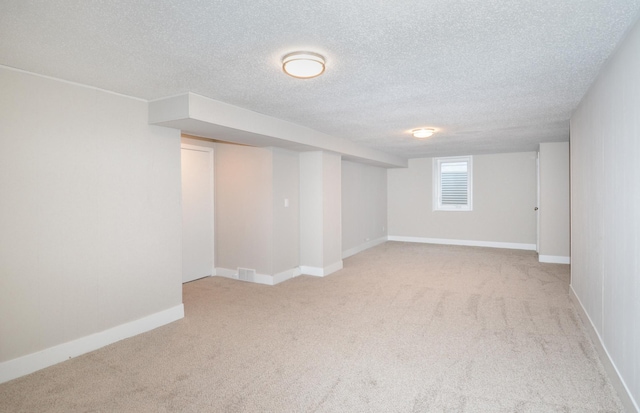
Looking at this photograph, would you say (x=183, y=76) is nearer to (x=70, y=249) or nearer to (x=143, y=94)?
(x=143, y=94)

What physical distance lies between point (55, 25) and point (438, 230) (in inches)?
345

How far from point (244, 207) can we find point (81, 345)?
2.94 metres

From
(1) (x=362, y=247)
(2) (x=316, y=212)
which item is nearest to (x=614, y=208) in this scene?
(2) (x=316, y=212)

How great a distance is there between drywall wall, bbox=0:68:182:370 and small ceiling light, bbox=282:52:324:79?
6.21 ft

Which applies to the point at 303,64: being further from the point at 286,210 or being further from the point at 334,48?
the point at 286,210

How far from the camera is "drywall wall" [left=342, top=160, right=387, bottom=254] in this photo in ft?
25.6

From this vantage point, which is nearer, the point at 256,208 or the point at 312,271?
the point at 256,208

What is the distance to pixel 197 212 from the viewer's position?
567cm

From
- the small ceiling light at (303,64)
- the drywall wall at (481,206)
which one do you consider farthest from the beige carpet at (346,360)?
the drywall wall at (481,206)

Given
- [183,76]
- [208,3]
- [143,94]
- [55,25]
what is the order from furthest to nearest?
[143,94], [183,76], [55,25], [208,3]

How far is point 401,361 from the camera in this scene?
9.54ft

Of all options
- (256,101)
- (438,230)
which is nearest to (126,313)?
(256,101)

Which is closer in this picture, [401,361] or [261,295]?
[401,361]

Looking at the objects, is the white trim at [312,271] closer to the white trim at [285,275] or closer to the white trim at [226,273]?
the white trim at [285,275]
